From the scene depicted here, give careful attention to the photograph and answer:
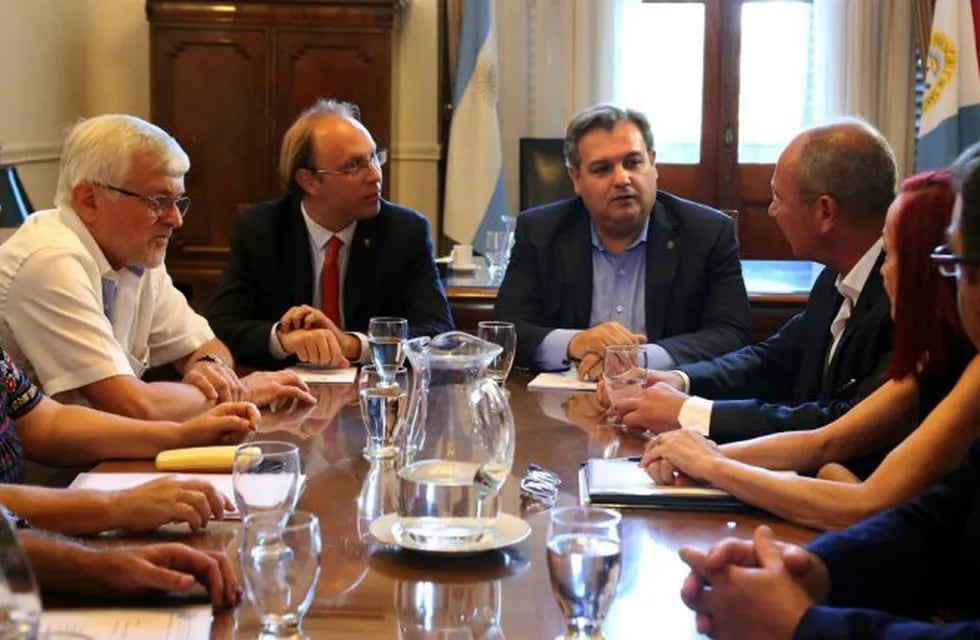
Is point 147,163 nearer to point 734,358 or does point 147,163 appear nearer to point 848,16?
point 734,358

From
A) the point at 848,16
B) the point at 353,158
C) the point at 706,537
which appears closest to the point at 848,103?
the point at 848,16

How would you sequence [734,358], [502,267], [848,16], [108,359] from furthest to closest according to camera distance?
[848,16] → [502,267] → [734,358] → [108,359]

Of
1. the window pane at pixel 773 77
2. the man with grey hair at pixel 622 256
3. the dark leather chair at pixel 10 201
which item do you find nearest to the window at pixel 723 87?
the window pane at pixel 773 77

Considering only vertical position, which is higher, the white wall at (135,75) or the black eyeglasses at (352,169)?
the white wall at (135,75)

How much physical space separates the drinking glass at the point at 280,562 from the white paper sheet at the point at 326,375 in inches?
59.2

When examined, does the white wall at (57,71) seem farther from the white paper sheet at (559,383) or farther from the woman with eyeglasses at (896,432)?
the woman with eyeglasses at (896,432)

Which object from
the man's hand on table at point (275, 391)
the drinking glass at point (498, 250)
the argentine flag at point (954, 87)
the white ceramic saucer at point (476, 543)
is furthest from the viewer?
the argentine flag at point (954, 87)

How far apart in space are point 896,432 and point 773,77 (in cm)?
457

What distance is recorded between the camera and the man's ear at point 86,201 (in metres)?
2.60

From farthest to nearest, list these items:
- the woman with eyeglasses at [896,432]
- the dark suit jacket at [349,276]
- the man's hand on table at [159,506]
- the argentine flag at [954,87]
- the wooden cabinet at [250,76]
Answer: the wooden cabinet at [250,76]
the argentine flag at [954,87]
the dark suit jacket at [349,276]
the woman with eyeglasses at [896,432]
the man's hand on table at [159,506]

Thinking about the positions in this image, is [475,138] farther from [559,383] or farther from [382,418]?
[382,418]

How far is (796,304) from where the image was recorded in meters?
3.60

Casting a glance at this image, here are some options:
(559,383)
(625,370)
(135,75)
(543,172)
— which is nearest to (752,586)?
(625,370)

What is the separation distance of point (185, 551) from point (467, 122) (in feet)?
15.9
